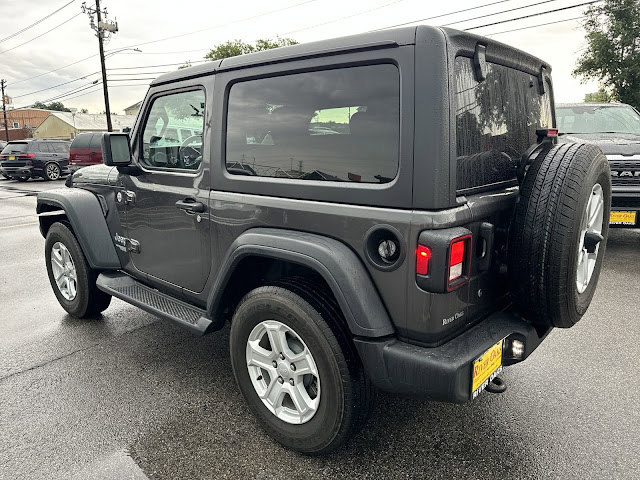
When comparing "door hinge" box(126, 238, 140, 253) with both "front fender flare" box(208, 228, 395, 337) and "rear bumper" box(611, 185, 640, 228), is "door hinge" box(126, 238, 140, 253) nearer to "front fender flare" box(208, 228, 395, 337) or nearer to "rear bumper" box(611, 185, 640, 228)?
"front fender flare" box(208, 228, 395, 337)

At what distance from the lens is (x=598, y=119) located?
22.6 ft

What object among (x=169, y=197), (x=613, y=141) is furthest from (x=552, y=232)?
(x=613, y=141)

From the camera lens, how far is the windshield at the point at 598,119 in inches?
265

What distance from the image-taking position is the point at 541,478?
6.97 ft

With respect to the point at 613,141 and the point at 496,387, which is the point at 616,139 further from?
the point at 496,387

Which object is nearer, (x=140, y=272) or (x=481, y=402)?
(x=481, y=402)

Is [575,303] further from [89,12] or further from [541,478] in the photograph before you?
[89,12]

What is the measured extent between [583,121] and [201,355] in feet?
21.3

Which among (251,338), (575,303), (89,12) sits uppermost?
(89,12)

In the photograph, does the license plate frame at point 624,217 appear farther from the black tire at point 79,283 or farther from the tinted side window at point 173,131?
the black tire at point 79,283

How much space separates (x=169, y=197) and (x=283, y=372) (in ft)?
4.46

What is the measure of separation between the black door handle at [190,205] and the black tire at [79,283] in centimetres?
140

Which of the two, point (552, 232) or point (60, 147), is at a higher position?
point (60, 147)

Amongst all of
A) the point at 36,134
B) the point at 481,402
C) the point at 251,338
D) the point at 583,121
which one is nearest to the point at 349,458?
the point at 251,338
